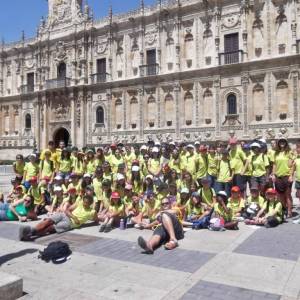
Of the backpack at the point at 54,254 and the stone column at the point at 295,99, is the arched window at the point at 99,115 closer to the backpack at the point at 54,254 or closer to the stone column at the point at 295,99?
the stone column at the point at 295,99

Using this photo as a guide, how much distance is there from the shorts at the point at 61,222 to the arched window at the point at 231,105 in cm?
1884

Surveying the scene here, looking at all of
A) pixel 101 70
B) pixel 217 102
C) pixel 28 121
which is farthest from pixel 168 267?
pixel 28 121

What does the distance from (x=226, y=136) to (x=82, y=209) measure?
58.5ft

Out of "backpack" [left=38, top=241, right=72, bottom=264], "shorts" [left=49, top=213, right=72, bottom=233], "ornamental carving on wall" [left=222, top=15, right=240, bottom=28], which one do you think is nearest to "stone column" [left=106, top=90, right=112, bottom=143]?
"ornamental carving on wall" [left=222, top=15, right=240, bottom=28]

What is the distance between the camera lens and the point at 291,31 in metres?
23.5

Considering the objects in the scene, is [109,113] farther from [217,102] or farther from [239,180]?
[239,180]

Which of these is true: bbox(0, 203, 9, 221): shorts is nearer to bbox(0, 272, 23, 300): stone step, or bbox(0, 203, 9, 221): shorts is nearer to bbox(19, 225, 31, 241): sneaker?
bbox(19, 225, 31, 241): sneaker

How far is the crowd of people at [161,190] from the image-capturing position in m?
8.34

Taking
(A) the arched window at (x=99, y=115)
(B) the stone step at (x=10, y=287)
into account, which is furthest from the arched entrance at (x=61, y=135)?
(B) the stone step at (x=10, y=287)

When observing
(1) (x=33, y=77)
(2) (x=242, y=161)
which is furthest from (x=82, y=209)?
(1) (x=33, y=77)

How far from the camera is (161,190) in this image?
878cm

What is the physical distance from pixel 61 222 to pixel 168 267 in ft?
10.8

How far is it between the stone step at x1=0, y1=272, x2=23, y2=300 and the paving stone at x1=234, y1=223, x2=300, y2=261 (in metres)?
3.61

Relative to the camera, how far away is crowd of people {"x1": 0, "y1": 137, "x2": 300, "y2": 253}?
8336 mm
